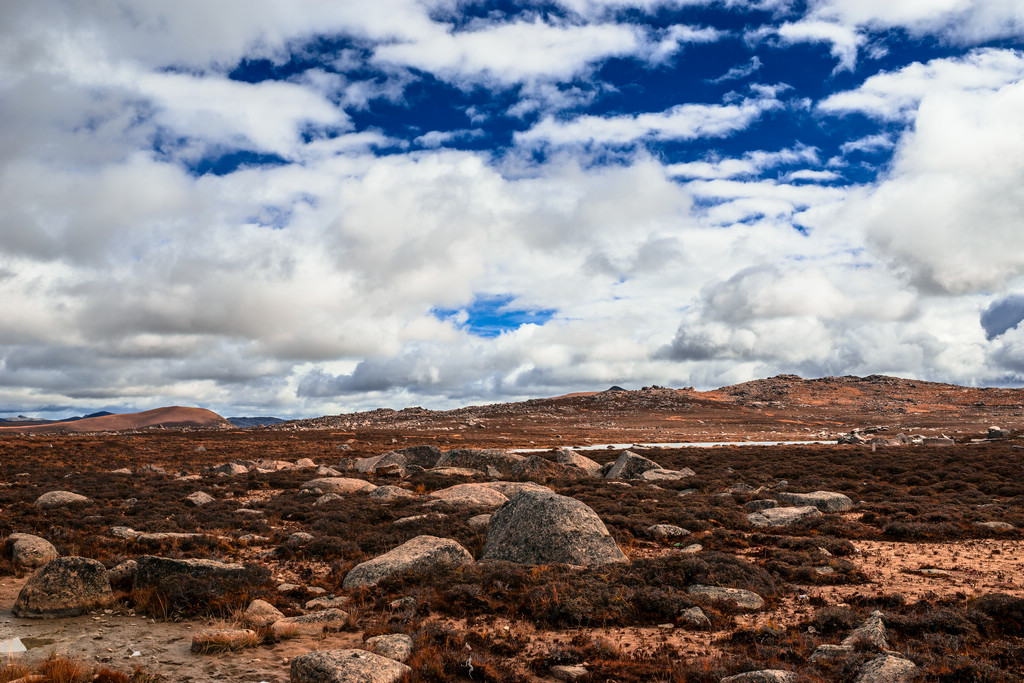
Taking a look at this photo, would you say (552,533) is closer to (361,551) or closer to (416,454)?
(361,551)

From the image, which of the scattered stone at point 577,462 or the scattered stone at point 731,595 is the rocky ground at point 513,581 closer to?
the scattered stone at point 731,595

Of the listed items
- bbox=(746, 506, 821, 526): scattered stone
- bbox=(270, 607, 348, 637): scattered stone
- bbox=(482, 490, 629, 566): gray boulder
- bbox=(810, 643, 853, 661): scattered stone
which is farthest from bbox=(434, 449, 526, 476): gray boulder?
bbox=(810, 643, 853, 661): scattered stone

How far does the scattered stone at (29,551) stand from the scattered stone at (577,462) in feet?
101

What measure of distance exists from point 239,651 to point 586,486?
81.4ft

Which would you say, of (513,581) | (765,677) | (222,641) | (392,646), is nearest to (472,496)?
(513,581)

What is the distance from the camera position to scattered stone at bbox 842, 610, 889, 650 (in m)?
9.91

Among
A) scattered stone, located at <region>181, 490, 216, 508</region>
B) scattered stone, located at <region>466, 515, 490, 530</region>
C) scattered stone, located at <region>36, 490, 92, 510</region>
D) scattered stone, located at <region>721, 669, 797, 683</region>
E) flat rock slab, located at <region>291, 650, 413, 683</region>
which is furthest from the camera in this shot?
scattered stone, located at <region>181, 490, 216, 508</region>

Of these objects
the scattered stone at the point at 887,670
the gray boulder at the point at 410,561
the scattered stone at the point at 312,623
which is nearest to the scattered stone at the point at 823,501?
the gray boulder at the point at 410,561

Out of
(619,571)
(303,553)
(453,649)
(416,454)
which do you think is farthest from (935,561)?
(416,454)

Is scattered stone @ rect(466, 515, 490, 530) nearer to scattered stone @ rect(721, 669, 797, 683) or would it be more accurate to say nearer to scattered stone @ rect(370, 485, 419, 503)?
scattered stone @ rect(370, 485, 419, 503)

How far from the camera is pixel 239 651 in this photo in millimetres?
10289

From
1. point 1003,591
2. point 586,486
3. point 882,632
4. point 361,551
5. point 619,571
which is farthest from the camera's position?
point 586,486

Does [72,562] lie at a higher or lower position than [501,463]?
higher

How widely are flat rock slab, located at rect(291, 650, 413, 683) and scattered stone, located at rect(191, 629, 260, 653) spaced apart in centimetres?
239
